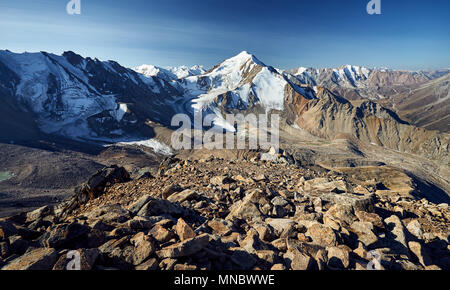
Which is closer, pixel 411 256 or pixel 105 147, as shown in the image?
pixel 411 256

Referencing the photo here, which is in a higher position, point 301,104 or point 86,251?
point 301,104

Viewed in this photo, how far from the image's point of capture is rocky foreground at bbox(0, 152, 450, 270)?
136 inches

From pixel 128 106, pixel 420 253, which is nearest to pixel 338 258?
pixel 420 253

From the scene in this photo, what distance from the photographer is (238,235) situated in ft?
14.7

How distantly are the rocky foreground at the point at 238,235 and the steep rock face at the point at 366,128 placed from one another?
87.7m

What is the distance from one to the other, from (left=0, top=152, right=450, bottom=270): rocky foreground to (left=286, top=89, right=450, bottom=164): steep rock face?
87.7 m

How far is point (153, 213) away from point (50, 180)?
49074 mm

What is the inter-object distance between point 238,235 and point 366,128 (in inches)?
4398

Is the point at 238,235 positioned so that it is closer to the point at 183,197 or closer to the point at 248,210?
the point at 248,210

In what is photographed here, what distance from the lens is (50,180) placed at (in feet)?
141

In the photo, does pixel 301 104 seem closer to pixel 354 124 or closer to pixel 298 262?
pixel 354 124

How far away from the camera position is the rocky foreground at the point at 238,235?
3.45 meters
